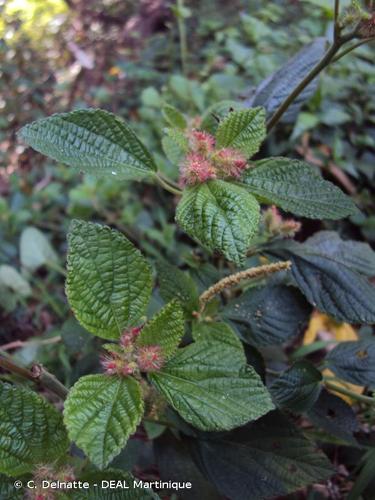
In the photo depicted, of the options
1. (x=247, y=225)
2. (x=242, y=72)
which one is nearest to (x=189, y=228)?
(x=247, y=225)

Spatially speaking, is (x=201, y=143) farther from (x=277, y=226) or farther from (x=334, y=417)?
(x=334, y=417)

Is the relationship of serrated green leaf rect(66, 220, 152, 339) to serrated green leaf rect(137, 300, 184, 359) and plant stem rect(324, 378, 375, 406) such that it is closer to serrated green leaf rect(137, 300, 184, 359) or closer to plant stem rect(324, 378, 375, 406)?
serrated green leaf rect(137, 300, 184, 359)

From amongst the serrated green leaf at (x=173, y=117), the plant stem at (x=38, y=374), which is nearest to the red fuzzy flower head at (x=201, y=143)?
the serrated green leaf at (x=173, y=117)

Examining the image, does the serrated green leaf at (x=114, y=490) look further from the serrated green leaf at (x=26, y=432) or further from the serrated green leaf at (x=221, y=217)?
the serrated green leaf at (x=221, y=217)

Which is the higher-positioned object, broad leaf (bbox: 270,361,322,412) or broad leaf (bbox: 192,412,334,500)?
broad leaf (bbox: 270,361,322,412)

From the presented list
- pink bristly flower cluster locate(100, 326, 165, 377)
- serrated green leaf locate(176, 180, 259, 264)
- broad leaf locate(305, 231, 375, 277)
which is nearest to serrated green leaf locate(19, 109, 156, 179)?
serrated green leaf locate(176, 180, 259, 264)

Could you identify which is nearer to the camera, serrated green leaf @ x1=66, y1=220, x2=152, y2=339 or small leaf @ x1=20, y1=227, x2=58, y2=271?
Result: serrated green leaf @ x1=66, y1=220, x2=152, y2=339

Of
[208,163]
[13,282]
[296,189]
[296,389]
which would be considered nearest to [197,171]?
[208,163]
